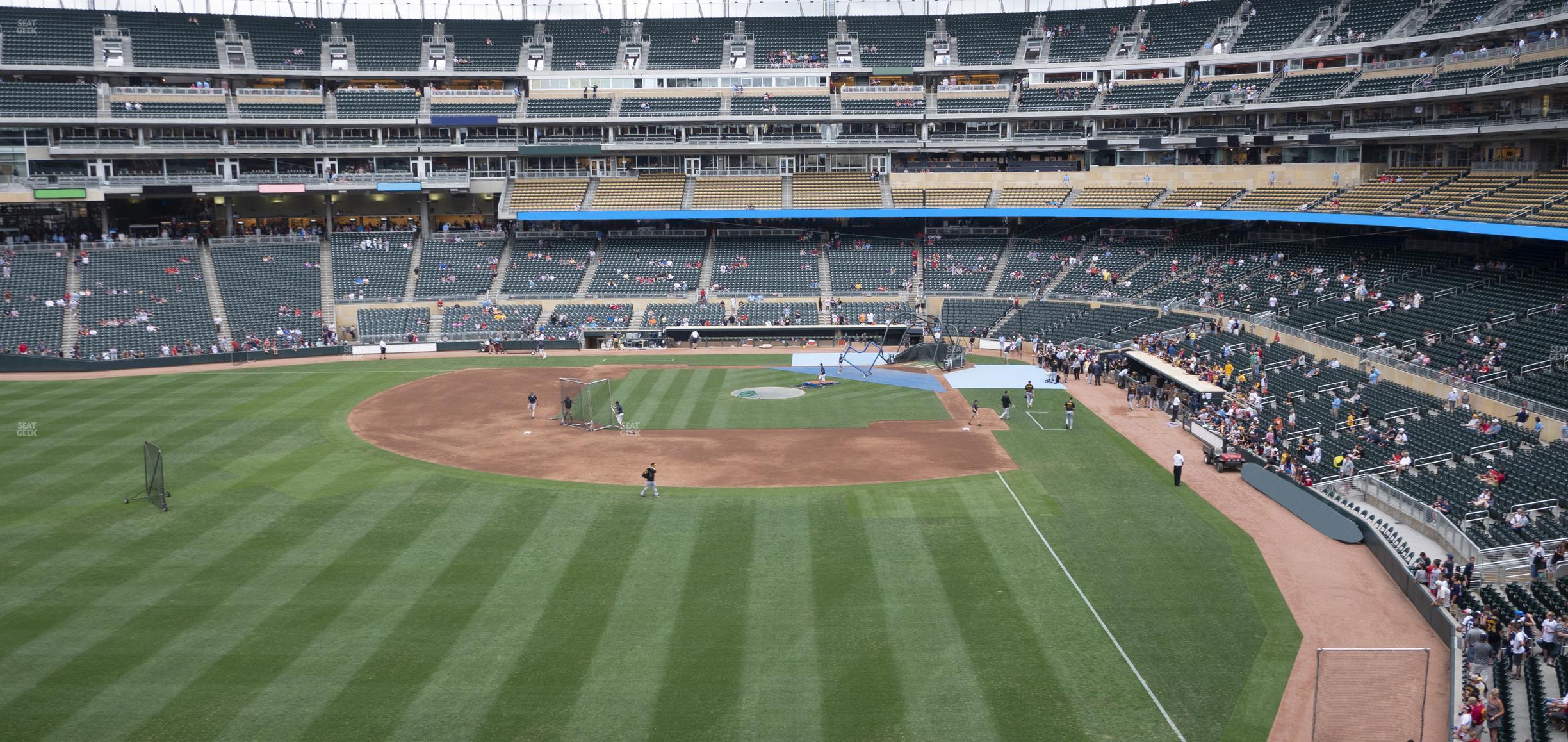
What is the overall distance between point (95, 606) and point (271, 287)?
46106 mm

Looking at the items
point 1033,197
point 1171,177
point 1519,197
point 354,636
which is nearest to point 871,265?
point 1033,197

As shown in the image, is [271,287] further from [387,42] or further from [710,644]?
[710,644]

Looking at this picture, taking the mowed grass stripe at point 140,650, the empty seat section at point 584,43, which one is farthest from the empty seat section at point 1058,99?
the mowed grass stripe at point 140,650

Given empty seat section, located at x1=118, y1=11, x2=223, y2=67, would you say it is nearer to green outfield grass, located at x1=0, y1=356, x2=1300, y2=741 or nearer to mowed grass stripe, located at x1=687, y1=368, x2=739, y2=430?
green outfield grass, located at x1=0, y1=356, x2=1300, y2=741

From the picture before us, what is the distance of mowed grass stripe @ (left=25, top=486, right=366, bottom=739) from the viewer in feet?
61.9

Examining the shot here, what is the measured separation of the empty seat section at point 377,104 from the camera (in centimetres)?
7125

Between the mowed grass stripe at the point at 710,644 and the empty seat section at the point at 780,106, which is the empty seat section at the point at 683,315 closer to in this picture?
the empty seat section at the point at 780,106

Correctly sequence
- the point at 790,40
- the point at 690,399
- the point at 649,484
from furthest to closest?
the point at 790,40 → the point at 690,399 → the point at 649,484

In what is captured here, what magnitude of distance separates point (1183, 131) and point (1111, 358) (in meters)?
22.6

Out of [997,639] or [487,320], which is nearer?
[997,639]

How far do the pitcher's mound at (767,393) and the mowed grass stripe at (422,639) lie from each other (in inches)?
732

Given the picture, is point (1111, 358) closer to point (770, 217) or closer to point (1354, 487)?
point (1354, 487)

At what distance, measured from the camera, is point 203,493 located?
32.2 metres

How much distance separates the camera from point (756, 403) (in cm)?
4625
